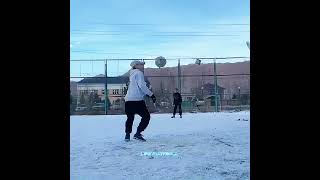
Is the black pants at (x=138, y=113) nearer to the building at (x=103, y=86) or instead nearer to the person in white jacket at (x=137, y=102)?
the person in white jacket at (x=137, y=102)

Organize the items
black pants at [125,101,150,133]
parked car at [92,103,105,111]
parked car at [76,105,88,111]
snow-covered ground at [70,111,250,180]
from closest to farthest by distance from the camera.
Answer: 1. snow-covered ground at [70,111,250,180]
2. black pants at [125,101,150,133]
3. parked car at [92,103,105,111]
4. parked car at [76,105,88,111]

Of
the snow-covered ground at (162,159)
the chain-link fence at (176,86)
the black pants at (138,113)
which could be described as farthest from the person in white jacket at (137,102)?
the chain-link fence at (176,86)

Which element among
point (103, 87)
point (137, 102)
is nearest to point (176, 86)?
point (103, 87)

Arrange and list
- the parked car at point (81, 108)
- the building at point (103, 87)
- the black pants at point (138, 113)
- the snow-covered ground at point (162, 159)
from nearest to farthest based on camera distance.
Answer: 1. the snow-covered ground at point (162, 159)
2. the black pants at point (138, 113)
3. the building at point (103, 87)
4. the parked car at point (81, 108)

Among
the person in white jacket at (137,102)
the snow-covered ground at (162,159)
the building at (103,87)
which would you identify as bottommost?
the snow-covered ground at (162,159)

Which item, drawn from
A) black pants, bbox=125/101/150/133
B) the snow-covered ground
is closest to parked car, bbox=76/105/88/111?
the snow-covered ground

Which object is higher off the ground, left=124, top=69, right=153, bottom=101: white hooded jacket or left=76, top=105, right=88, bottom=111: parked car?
left=124, top=69, right=153, bottom=101: white hooded jacket

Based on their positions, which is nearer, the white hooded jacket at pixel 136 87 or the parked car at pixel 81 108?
the white hooded jacket at pixel 136 87

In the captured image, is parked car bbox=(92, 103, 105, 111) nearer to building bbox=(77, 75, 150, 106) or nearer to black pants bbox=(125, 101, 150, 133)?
building bbox=(77, 75, 150, 106)

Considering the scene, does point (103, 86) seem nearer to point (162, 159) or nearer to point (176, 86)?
point (176, 86)

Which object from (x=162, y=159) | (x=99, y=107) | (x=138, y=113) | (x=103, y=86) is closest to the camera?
(x=162, y=159)
